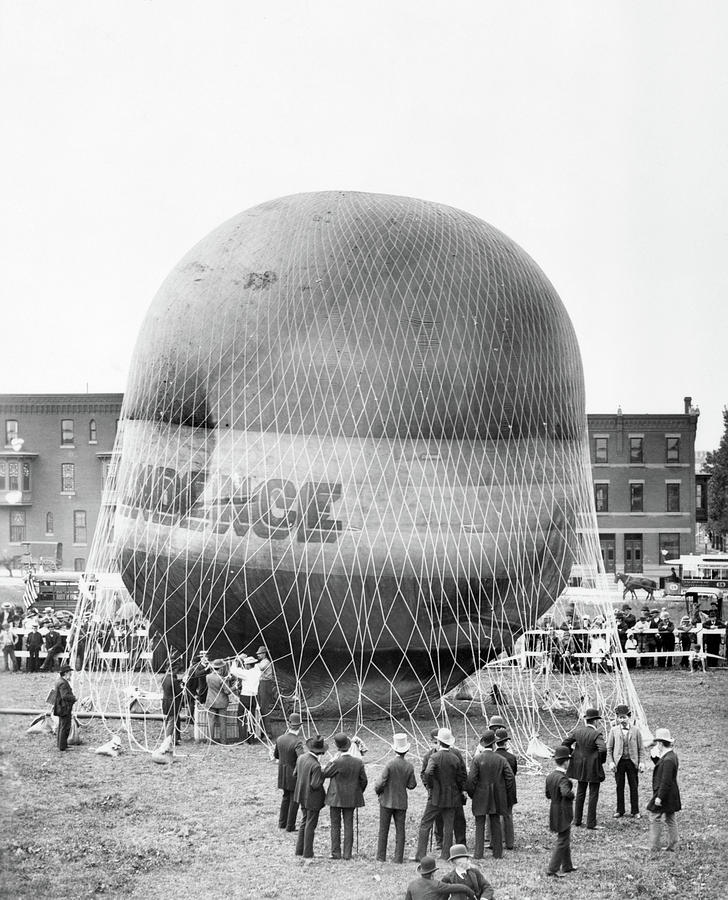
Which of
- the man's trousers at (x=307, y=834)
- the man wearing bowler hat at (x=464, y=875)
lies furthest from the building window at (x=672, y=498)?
the man wearing bowler hat at (x=464, y=875)

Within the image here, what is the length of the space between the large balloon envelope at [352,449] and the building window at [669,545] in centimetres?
4137

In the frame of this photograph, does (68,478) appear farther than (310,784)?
Yes

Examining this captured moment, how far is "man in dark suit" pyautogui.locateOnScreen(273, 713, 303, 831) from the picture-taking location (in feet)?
40.0

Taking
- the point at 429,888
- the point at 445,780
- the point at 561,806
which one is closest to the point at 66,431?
the point at 445,780

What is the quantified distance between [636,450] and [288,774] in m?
47.5

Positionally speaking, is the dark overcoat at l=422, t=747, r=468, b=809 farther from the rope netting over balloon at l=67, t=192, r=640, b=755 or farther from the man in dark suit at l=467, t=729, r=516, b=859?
the rope netting over balloon at l=67, t=192, r=640, b=755

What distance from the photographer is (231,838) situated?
11.9m

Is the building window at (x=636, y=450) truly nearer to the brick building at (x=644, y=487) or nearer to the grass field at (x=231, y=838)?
the brick building at (x=644, y=487)

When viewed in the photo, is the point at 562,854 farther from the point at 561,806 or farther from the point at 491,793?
the point at 491,793

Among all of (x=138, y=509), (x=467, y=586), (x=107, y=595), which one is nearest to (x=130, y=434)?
(x=138, y=509)

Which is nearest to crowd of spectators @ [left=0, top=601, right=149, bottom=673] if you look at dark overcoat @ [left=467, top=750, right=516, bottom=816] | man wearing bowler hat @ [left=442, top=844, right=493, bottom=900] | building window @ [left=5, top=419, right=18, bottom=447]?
dark overcoat @ [left=467, top=750, right=516, bottom=816]

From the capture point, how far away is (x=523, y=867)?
11086mm

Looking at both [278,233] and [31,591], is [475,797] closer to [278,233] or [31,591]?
[278,233]

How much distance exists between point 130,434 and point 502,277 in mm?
6565
